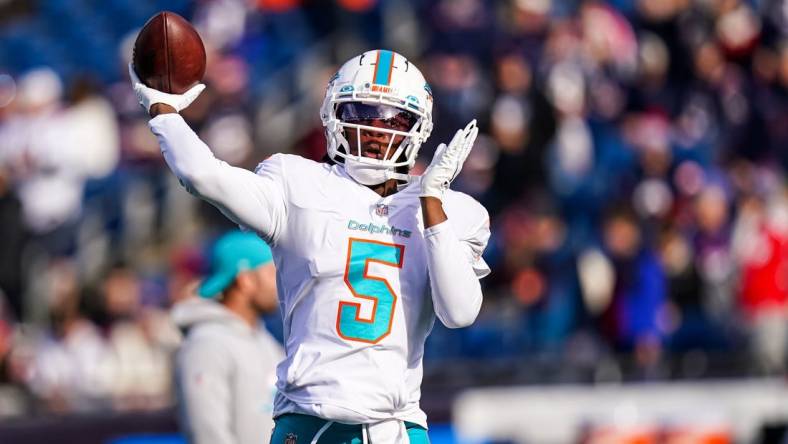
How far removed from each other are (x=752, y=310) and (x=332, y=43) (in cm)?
382

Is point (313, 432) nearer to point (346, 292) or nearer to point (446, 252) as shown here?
point (346, 292)

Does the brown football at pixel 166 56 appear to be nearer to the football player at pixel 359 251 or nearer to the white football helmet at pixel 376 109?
the football player at pixel 359 251

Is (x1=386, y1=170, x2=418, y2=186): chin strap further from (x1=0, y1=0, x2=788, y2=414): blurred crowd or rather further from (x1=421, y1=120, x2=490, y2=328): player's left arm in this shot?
(x1=0, y1=0, x2=788, y2=414): blurred crowd

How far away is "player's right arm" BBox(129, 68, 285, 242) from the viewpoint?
3549 millimetres

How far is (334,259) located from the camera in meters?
3.74

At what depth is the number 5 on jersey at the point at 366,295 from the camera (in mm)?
3729

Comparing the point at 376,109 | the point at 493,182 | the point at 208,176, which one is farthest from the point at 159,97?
the point at 493,182

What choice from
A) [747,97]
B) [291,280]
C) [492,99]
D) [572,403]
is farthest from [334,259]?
[747,97]

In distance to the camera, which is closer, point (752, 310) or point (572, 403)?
point (572, 403)

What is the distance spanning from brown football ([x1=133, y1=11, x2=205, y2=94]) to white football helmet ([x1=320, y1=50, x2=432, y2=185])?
404 millimetres

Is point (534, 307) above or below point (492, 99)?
below

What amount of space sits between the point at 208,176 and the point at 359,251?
0.46 metres

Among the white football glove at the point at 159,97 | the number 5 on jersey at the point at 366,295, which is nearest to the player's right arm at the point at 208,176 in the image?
the white football glove at the point at 159,97

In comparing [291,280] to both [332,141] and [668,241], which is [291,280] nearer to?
[332,141]
